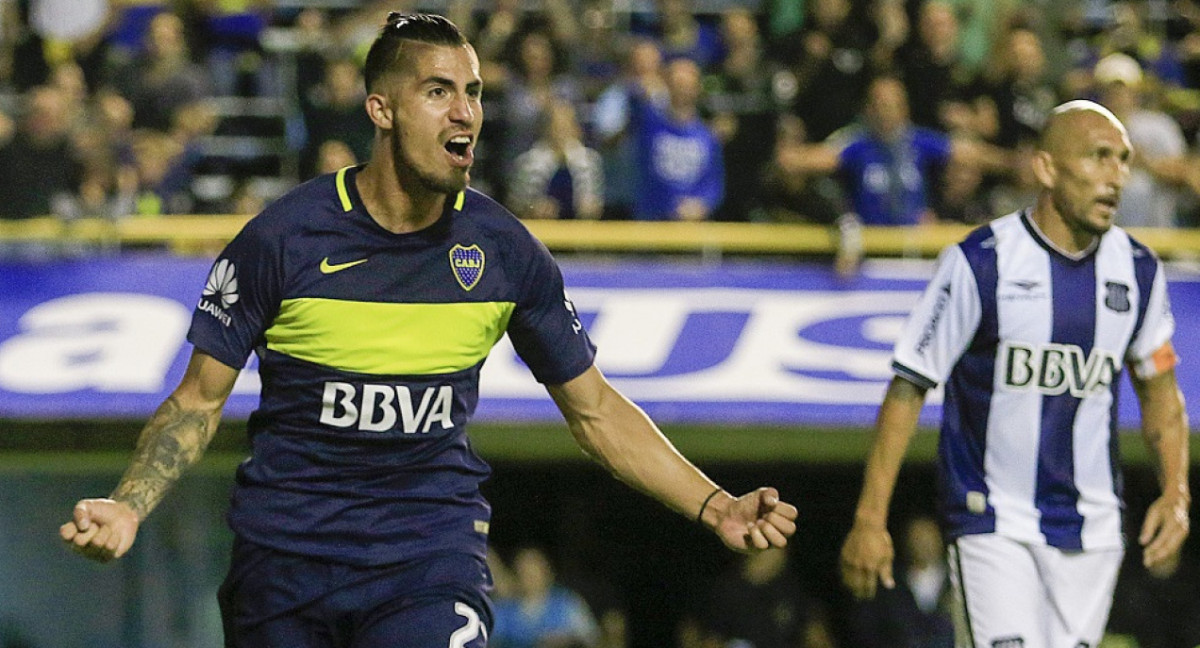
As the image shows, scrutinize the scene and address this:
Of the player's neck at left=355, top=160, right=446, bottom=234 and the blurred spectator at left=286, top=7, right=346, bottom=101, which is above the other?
the player's neck at left=355, top=160, right=446, bottom=234

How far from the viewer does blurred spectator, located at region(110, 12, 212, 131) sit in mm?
12734

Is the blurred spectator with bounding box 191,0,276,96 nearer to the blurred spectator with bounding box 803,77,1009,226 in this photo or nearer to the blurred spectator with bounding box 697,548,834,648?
the blurred spectator with bounding box 803,77,1009,226

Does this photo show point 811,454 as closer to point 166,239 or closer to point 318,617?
point 166,239

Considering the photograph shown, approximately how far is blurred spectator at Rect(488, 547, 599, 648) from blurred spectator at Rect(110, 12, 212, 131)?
3.73 meters

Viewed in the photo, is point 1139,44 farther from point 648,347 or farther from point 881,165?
point 648,347

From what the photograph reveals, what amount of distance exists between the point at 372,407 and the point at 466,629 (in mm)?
589

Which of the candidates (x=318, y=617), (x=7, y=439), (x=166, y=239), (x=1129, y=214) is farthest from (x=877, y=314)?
(x=318, y=617)

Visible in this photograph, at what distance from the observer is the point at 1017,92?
42.0ft

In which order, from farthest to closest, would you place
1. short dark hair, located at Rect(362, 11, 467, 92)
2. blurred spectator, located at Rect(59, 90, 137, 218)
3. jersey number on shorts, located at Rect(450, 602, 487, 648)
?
blurred spectator, located at Rect(59, 90, 137, 218)
short dark hair, located at Rect(362, 11, 467, 92)
jersey number on shorts, located at Rect(450, 602, 487, 648)

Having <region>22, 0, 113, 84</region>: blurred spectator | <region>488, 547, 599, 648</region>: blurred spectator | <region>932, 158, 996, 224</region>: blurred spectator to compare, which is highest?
<region>22, 0, 113, 84</region>: blurred spectator

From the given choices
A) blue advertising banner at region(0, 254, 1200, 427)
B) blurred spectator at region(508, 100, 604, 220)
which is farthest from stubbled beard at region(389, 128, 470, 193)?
blurred spectator at region(508, 100, 604, 220)

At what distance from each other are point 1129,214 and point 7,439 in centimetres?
678

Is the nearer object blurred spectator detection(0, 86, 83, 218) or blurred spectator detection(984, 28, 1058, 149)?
blurred spectator detection(0, 86, 83, 218)

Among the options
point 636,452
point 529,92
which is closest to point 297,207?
point 636,452
